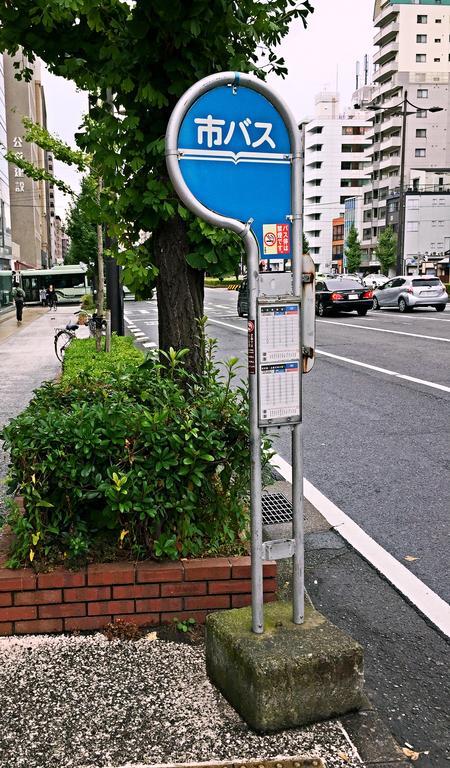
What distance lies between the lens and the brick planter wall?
3270mm

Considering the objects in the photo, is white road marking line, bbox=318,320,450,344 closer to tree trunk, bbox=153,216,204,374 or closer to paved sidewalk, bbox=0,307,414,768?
tree trunk, bbox=153,216,204,374

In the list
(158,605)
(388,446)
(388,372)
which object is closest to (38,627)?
(158,605)

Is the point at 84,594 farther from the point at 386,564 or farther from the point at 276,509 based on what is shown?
the point at 276,509

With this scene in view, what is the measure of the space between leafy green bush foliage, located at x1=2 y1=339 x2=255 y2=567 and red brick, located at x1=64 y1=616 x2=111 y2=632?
27cm

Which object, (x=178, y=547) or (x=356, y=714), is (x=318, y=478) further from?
(x=356, y=714)

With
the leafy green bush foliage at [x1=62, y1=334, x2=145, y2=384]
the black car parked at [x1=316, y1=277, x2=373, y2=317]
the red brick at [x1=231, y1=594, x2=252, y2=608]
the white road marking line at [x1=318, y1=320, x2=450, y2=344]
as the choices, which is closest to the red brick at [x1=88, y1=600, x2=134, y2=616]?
the red brick at [x1=231, y1=594, x2=252, y2=608]

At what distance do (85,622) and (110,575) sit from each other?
0.85ft

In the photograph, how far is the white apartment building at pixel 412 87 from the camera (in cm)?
9069

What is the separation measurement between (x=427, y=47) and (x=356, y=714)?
103 metres

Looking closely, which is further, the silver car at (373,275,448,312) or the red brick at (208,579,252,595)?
the silver car at (373,275,448,312)

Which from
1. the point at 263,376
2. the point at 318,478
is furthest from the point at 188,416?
the point at 318,478

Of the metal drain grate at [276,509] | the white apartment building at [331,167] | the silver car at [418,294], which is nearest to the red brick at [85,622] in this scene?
the metal drain grate at [276,509]

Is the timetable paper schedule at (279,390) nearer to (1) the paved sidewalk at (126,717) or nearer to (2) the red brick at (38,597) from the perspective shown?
(1) the paved sidewalk at (126,717)

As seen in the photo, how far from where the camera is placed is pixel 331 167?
116 metres
